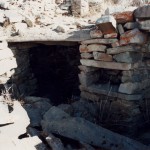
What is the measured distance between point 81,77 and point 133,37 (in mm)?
1330

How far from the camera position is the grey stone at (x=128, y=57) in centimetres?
480

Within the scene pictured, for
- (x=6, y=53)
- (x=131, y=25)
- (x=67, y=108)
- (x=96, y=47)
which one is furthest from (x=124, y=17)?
(x=6, y=53)

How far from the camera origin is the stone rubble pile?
4.68 m

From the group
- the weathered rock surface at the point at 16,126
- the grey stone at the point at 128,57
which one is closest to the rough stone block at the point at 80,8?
the grey stone at the point at 128,57

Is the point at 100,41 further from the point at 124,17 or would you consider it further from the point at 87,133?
the point at 87,133

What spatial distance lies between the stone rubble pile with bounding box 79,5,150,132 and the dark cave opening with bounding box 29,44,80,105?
130cm

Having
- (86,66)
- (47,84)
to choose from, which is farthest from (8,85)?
(86,66)

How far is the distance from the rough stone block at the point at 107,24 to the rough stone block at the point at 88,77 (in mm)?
936

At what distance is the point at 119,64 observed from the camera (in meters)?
4.93

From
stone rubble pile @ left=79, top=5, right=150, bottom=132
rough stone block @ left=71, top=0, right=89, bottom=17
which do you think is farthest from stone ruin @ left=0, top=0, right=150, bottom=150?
rough stone block @ left=71, top=0, right=89, bottom=17

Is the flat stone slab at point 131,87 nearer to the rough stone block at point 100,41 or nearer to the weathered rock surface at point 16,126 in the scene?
the rough stone block at point 100,41

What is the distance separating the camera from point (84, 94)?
5.64 m

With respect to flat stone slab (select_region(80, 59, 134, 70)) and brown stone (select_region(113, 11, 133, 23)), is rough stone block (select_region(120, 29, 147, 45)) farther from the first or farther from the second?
flat stone slab (select_region(80, 59, 134, 70))

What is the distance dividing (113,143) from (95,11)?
4.20 metres
